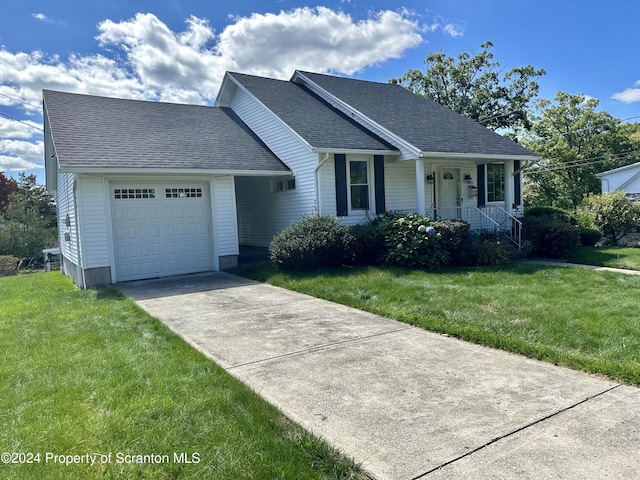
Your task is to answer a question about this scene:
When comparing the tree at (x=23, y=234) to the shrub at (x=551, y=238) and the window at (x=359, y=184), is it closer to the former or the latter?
the window at (x=359, y=184)

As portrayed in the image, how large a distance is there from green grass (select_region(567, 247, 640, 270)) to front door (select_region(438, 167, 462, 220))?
3890 millimetres

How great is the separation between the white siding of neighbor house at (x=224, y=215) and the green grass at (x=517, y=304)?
1.95m

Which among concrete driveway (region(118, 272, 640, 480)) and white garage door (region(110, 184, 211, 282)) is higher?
white garage door (region(110, 184, 211, 282))

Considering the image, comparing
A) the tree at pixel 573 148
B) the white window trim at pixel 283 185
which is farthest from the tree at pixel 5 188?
the tree at pixel 573 148

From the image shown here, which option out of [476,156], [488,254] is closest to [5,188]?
[476,156]

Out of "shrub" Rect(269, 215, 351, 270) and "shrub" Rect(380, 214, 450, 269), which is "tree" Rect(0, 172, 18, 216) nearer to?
"shrub" Rect(269, 215, 351, 270)

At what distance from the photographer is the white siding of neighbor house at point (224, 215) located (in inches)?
464

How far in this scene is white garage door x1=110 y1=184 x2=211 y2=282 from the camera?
1078cm

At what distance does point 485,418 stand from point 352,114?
12.4 m

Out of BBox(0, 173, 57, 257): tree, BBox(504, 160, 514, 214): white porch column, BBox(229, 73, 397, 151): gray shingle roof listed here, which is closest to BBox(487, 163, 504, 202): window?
BBox(504, 160, 514, 214): white porch column

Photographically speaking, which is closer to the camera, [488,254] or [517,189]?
[488,254]

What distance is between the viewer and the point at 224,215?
39.0 ft

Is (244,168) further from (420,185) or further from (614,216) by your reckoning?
(614,216)

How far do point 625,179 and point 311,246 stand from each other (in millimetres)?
27051
